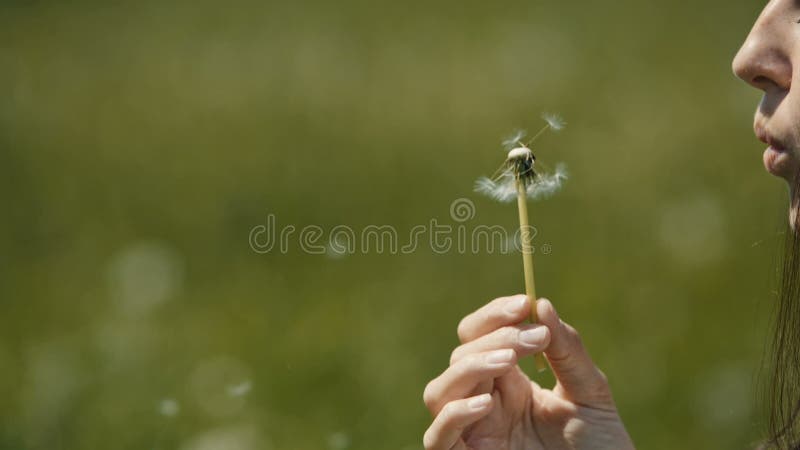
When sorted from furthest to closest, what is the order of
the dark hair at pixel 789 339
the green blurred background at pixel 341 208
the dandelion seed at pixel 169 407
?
the green blurred background at pixel 341 208 < the dandelion seed at pixel 169 407 < the dark hair at pixel 789 339

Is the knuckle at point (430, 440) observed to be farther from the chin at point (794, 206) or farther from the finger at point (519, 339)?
the chin at point (794, 206)

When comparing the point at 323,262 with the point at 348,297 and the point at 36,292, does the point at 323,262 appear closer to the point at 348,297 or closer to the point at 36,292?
the point at 348,297

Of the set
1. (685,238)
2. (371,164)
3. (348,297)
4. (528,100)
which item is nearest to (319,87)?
(371,164)

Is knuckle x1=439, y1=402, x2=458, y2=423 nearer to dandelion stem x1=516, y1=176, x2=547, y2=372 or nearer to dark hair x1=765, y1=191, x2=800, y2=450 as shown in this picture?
dandelion stem x1=516, y1=176, x2=547, y2=372

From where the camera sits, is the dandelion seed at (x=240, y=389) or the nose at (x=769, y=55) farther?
the dandelion seed at (x=240, y=389)

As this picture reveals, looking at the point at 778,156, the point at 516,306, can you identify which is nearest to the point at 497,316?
the point at 516,306

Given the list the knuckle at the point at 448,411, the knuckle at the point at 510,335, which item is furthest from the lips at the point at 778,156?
the knuckle at the point at 448,411

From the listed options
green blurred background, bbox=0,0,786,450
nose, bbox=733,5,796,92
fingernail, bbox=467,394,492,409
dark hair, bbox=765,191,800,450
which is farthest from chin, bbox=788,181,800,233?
green blurred background, bbox=0,0,786,450

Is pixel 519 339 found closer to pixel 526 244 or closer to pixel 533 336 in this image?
pixel 533 336
